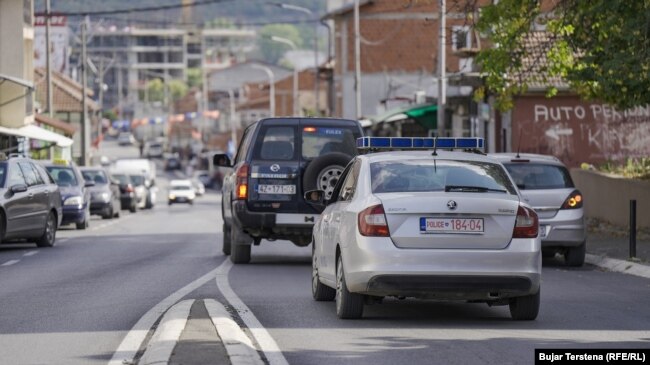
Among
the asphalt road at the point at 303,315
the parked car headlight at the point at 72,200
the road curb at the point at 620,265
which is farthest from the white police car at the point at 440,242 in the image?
the parked car headlight at the point at 72,200

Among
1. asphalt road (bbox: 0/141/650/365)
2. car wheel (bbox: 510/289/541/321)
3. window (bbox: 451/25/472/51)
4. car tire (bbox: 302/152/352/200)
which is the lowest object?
asphalt road (bbox: 0/141/650/365)

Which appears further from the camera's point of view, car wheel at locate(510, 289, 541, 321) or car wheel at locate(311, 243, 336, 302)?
car wheel at locate(311, 243, 336, 302)

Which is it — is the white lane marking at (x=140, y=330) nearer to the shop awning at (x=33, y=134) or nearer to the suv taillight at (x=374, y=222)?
the suv taillight at (x=374, y=222)

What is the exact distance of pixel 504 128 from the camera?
42.7 m

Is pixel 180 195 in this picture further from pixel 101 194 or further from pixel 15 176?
pixel 15 176

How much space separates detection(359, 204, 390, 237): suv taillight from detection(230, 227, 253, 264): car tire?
8229 mm

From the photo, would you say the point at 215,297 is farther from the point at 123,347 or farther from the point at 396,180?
the point at 123,347

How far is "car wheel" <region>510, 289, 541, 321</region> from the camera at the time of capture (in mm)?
12945

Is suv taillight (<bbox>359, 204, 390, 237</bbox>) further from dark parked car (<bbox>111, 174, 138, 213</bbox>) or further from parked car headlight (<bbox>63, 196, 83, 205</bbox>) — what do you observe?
dark parked car (<bbox>111, 174, 138, 213</bbox>)

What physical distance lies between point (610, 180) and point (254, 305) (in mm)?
16485

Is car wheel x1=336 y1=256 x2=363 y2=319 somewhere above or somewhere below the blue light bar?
below

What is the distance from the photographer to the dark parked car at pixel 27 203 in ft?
79.0

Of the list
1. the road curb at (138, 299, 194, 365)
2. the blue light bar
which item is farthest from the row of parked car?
the road curb at (138, 299, 194, 365)

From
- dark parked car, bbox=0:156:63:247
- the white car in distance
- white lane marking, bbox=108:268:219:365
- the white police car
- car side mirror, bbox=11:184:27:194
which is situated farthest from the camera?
the white car in distance
